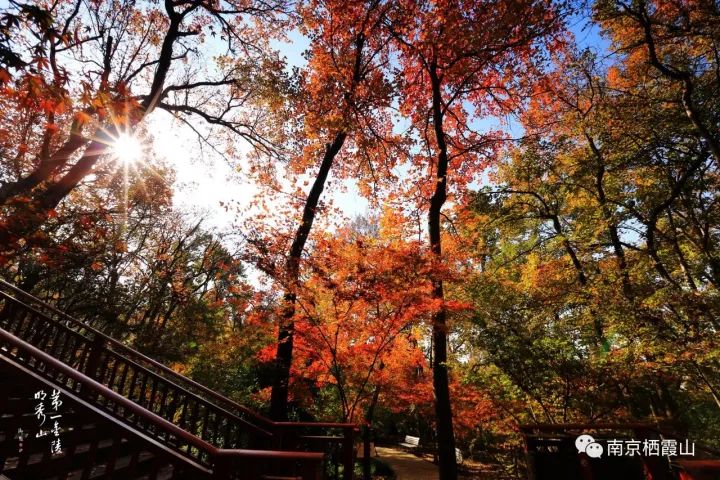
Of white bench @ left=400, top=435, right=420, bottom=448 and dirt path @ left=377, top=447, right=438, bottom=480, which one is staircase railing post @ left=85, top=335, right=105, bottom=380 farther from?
white bench @ left=400, top=435, right=420, bottom=448

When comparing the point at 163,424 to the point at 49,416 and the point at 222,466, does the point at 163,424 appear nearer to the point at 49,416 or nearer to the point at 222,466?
the point at 222,466

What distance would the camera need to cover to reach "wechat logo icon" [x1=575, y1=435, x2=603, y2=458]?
230 inches

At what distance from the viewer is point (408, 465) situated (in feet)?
51.6

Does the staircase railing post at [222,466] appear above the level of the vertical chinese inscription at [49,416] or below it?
below

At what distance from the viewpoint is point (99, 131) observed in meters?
7.89

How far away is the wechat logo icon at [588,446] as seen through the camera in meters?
5.84

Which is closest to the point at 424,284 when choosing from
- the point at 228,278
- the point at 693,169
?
the point at 693,169

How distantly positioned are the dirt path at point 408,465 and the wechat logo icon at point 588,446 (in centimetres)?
929

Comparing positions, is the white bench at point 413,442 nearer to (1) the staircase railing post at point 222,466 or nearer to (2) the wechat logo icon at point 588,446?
(2) the wechat logo icon at point 588,446

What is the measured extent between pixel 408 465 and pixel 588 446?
12201 mm

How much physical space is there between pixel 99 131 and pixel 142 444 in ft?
26.3

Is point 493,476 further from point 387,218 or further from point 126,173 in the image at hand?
point 126,173

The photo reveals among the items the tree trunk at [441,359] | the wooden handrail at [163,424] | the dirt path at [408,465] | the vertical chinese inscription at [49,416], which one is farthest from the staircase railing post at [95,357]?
the dirt path at [408,465]

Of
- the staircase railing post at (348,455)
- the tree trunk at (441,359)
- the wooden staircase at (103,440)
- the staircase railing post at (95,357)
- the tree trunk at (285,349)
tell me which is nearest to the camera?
the wooden staircase at (103,440)
